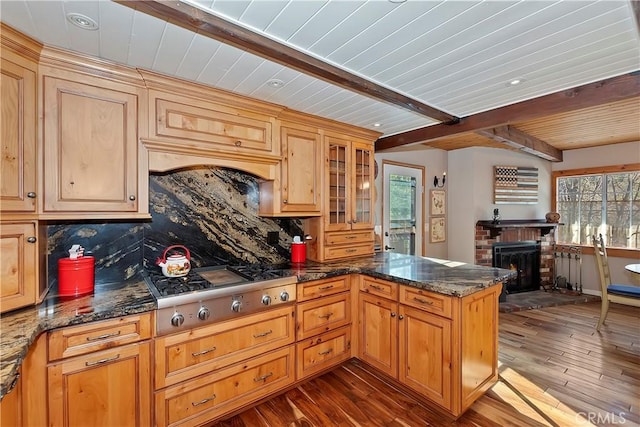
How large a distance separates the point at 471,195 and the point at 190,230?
4.32 m

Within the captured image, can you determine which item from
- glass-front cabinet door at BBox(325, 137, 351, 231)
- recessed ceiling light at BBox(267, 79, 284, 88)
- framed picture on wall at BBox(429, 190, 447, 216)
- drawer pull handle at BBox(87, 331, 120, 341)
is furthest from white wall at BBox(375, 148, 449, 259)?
drawer pull handle at BBox(87, 331, 120, 341)

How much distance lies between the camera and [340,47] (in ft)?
5.50

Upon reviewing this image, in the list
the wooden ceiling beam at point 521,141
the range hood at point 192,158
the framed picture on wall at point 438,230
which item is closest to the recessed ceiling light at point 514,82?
the wooden ceiling beam at point 521,141

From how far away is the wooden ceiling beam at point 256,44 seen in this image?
4.28ft

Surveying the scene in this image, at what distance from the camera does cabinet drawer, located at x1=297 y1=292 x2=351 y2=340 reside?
2406 mm

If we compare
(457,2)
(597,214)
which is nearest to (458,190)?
(597,214)

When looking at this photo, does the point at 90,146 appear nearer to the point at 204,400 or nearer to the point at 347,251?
the point at 204,400

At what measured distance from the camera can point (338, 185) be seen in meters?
3.12

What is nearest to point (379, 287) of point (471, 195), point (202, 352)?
point (202, 352)

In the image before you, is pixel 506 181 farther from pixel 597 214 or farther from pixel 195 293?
pixel 195 293

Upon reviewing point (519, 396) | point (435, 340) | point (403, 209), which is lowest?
point (519, 396)

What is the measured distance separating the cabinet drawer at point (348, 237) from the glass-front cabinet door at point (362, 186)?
8 centimetres

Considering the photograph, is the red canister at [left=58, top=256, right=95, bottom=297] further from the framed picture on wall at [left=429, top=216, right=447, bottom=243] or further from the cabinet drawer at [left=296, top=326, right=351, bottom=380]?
the framed picture on wall at [left=429, top=216, right=447, bottom=243]

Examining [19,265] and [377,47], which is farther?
[377,47]
